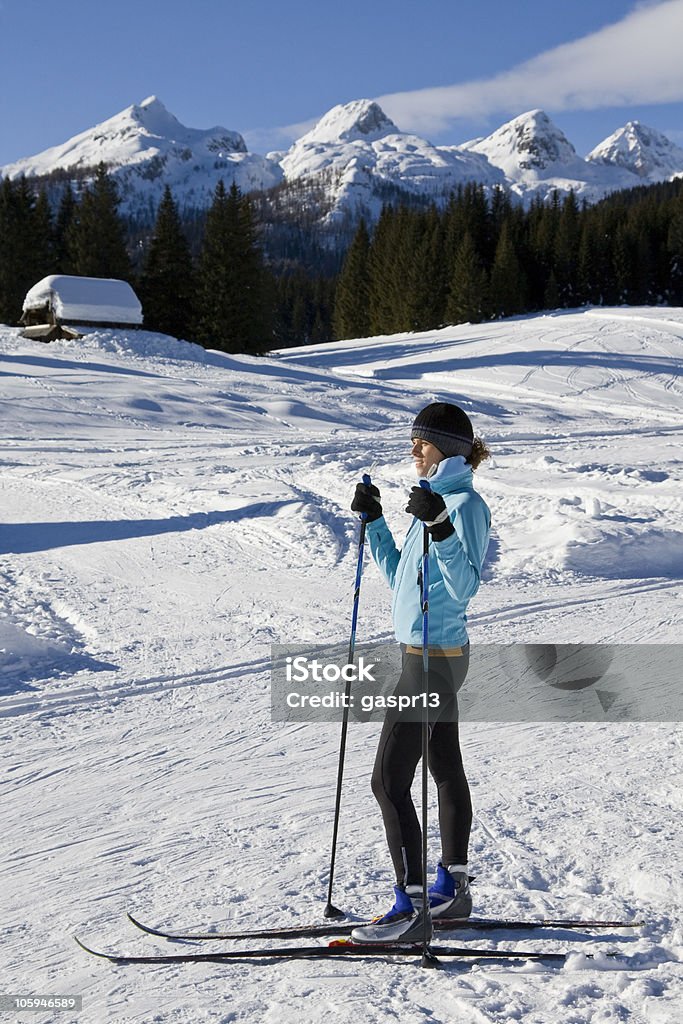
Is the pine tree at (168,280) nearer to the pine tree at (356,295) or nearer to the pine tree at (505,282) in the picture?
the pine tree at (505,282)

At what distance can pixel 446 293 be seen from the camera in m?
56.1

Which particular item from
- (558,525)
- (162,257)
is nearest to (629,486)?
(558,525)

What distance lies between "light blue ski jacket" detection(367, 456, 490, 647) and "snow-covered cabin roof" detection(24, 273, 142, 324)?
1260 inches

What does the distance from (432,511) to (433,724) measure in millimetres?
798

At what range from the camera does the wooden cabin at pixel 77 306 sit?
32625mm

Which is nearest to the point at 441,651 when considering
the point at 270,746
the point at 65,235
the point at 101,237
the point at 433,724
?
the point at 433,724

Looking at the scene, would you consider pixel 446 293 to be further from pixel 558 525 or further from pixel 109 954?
pixel 109 954

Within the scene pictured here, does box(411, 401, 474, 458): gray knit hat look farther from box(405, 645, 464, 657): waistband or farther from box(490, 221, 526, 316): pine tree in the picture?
box(490, 221, 526, 316): pine tree

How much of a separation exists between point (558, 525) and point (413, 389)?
61.1 ft

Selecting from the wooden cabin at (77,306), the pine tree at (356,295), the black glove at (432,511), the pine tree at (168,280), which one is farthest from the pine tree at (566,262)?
the black glove at (432,511)

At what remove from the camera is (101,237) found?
42.9 meters

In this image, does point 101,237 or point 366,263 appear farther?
point 366,263

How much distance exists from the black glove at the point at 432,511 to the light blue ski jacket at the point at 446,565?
0.04 metres

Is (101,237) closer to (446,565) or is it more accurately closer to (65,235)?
(65,235)
